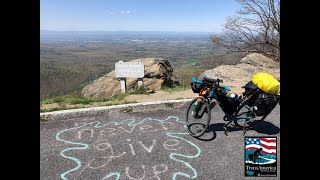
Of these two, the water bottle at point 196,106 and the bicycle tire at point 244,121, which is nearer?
the water bottle at point 196,106

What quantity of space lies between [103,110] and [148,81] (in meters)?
6.45

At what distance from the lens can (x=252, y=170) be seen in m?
3.91

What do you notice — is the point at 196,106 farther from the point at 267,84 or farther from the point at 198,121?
the point at 267,84

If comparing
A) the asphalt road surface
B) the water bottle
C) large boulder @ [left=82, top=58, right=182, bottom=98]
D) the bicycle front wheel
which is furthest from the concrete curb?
large boulder @ [left=82, top=58, right=182, bottom=98]

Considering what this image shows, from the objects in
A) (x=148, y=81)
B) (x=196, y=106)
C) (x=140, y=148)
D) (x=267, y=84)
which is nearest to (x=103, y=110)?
(x=140, y=148)

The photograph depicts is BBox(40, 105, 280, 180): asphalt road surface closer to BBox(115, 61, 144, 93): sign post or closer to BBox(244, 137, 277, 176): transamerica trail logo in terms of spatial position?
BBox(244, 137, 277, 176): transamerica trail logo

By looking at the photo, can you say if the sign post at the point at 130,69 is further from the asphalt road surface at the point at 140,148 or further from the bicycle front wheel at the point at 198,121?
the bicycle front wheel at the point at 198,121

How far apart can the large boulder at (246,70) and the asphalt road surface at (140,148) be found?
7.21 m

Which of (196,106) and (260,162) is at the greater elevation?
(196,106)

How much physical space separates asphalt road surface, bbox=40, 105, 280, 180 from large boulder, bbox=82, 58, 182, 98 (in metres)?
6.39

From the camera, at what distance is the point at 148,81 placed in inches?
512

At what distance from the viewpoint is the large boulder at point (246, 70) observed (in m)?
13.6

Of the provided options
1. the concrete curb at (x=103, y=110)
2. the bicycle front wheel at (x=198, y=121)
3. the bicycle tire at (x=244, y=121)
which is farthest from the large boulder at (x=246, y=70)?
the bicycle front wheel at (x=198, y=121)
